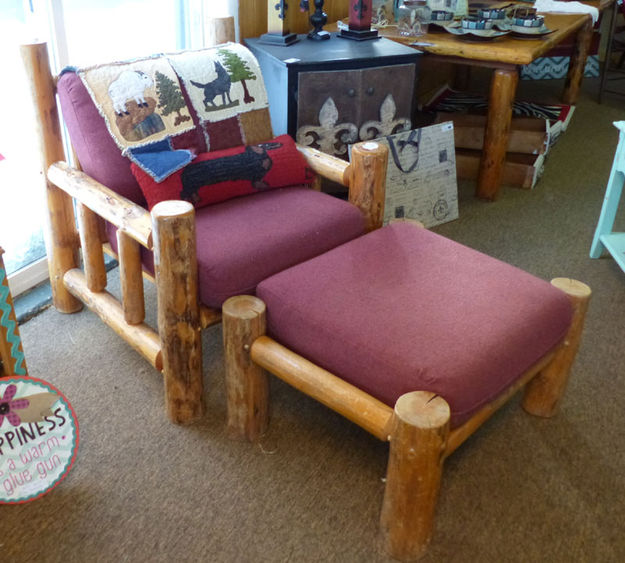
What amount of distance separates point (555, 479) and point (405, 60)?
62.2 inches

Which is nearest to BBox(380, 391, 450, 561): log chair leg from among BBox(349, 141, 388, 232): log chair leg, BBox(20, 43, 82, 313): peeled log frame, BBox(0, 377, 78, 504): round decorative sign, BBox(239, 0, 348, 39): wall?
BBox(0, 377, 78, 504): round decorative sign

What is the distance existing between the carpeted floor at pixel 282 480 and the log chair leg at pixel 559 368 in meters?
0.04

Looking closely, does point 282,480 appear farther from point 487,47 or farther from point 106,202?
point 487,47

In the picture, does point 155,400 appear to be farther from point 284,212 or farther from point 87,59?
point 87,59

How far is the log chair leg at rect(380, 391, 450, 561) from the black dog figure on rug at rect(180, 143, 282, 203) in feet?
2.79

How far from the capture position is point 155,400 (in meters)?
1.81

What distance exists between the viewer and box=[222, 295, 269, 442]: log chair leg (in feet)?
4.97

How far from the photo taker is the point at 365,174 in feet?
6.31

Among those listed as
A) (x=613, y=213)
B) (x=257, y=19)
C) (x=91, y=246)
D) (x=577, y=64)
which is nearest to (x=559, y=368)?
(x=613, y=213)

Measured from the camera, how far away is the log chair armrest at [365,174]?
6.25 ft

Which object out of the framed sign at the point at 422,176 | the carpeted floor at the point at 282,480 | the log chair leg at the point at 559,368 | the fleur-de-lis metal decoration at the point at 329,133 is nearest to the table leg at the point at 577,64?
→ the framed sign at the point at 422,176

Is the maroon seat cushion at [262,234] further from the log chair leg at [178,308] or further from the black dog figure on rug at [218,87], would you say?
the black dog figure on rug at [218,87]

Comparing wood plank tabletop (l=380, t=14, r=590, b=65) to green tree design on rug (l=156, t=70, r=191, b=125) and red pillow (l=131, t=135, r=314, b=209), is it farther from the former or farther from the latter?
green tree design on rug (l=156, t=70, r=191, b=125)

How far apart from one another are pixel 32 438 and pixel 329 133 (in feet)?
4.90
